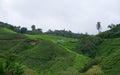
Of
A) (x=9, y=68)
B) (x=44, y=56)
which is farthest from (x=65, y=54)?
(x=9, y=68)

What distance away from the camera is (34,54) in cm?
13725

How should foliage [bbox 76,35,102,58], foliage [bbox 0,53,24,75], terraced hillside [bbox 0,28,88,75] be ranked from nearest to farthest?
foliage [bbox 0,53,24,75] → terraced hillside [bbox 0,28,88,75] → foliage [bbox 76,35,102,58]

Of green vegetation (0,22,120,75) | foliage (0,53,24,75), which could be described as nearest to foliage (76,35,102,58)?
green vegetation (0,22,120,75)

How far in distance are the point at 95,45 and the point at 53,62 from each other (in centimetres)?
3507

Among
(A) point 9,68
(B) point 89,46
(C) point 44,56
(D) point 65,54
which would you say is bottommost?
(C) point 44,56

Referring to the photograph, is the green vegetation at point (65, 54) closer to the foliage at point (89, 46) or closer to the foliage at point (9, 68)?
the foliage at point (89, 46)

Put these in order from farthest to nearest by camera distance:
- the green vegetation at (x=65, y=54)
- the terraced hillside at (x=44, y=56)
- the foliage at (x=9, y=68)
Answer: the terraced hillside at (x=44, y=56) < the green vegetation at (x=65, y=54) < the foliage at (x=9, y=68)

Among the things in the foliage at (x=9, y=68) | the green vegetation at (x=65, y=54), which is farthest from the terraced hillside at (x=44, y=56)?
the foliage at (x=9, y=68)

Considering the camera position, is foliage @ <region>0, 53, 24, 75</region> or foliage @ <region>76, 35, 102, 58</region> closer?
foliage @ <region>0, 53, 24, 75</region>

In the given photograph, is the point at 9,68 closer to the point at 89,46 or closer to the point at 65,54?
the point at 65,54

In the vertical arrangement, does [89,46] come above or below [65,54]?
above

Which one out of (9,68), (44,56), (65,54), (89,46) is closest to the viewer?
(9,68)

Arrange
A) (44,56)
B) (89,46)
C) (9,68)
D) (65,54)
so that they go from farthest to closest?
(89,46), (65,54), (44,56), (9,68)

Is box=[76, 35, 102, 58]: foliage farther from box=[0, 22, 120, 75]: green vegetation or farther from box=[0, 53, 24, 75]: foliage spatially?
box=[0, 53, 24, 75]: foliage
